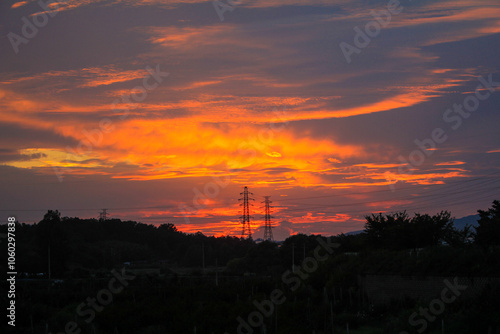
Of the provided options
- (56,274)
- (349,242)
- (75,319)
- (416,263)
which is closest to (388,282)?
(416,263)

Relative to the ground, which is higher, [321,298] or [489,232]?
[489,232]

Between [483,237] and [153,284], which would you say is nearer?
[483,237]

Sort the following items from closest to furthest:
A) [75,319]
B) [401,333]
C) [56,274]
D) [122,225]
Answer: [401,333] → [75,319] → [56,274] → [122,225]

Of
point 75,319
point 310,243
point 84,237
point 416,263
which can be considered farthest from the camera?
point 84,237

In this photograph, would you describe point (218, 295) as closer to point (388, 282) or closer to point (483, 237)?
point (388, 282)

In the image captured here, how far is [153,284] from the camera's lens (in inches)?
2137

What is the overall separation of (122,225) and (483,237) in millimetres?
92820

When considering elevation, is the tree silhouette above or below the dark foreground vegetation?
above

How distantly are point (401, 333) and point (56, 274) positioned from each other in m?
57.7

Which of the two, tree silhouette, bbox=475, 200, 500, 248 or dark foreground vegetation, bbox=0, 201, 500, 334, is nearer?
dark foreground vegetation, bbox=0, 201, 500, 334

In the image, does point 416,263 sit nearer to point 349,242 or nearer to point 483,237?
point 483,237

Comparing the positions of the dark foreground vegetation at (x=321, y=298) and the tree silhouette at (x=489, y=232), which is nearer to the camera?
the dark foreground vegetation at (x=321, y=298)

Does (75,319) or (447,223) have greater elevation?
(447,223)

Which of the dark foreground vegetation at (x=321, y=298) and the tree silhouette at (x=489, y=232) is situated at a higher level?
the tree silhouette at (x=489, y=232)
